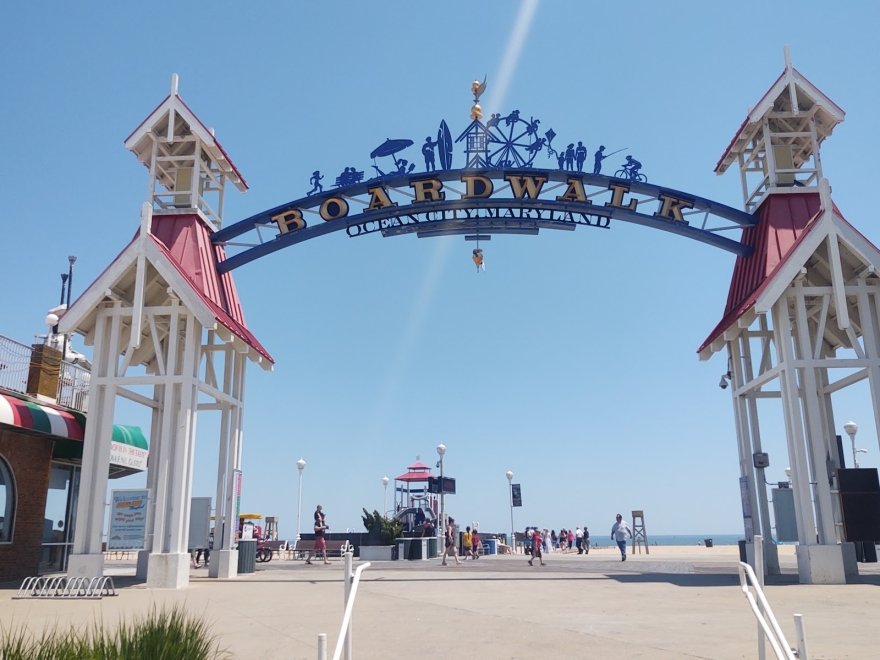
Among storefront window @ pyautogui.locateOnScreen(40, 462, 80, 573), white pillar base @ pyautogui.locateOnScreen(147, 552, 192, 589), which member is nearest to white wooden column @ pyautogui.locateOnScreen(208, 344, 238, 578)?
white pillar base @ pyautogui.locateOnScreen(147, 552, 192, 589)

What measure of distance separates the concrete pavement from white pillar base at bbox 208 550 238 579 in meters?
1.10

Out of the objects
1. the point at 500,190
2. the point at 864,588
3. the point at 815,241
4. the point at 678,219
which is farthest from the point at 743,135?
the point at 864,588

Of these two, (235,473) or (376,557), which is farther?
(376,557)

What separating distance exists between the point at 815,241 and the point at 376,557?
2012 centimetres

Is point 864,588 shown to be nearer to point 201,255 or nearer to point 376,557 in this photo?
point 201,255

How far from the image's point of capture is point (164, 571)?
666 inches

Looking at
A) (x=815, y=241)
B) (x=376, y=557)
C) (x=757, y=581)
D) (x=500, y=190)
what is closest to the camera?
(x=757, y=581)

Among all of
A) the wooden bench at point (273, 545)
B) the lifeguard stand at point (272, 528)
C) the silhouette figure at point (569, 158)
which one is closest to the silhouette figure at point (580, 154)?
the silhouette figure at point (569, 158)

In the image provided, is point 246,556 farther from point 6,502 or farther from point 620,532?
point 620,532

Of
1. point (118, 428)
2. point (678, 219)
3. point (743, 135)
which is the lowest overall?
point (118, 428)

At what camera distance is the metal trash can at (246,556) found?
21.6 metres

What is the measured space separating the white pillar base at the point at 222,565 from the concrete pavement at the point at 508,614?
1.10 m

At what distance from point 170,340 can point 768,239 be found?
15240mm

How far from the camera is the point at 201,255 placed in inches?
805
